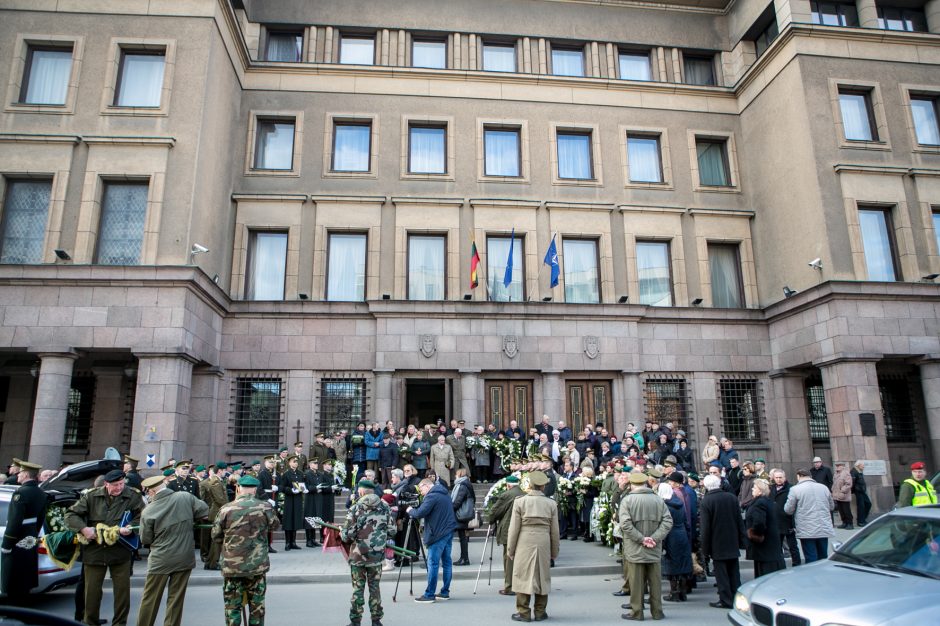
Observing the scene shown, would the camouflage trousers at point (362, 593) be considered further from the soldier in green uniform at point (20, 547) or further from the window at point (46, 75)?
the window at point (46, 75)

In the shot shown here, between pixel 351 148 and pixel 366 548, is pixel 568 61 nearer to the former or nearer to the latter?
pixel 351 148

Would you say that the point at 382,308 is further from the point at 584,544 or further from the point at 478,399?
the point at 584,544

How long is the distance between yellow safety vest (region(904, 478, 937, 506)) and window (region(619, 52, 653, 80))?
18.5m

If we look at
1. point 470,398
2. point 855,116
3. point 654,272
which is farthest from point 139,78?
point 855,116

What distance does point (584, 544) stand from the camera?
50.0 feet

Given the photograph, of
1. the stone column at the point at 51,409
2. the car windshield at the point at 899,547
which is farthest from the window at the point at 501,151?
the car windshield at the point at 899,547

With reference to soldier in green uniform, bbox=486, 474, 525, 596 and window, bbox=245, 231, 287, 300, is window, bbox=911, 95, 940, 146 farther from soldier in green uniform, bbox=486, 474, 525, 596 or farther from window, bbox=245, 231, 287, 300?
window, bbox=245, 231, 287, 300

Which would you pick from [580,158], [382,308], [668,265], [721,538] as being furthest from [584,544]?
[580,158]

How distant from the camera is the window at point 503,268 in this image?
2258 cm

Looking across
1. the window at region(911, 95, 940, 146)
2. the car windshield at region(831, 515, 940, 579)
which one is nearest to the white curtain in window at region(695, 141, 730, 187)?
the window at region(911, 95, 940, 146)

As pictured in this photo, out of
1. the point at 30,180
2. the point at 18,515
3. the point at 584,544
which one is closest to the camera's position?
the point at 18,515

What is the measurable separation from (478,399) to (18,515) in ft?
47.1

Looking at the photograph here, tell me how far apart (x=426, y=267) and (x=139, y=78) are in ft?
35.6

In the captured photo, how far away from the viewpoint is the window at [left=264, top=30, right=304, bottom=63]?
2404 centimetres
